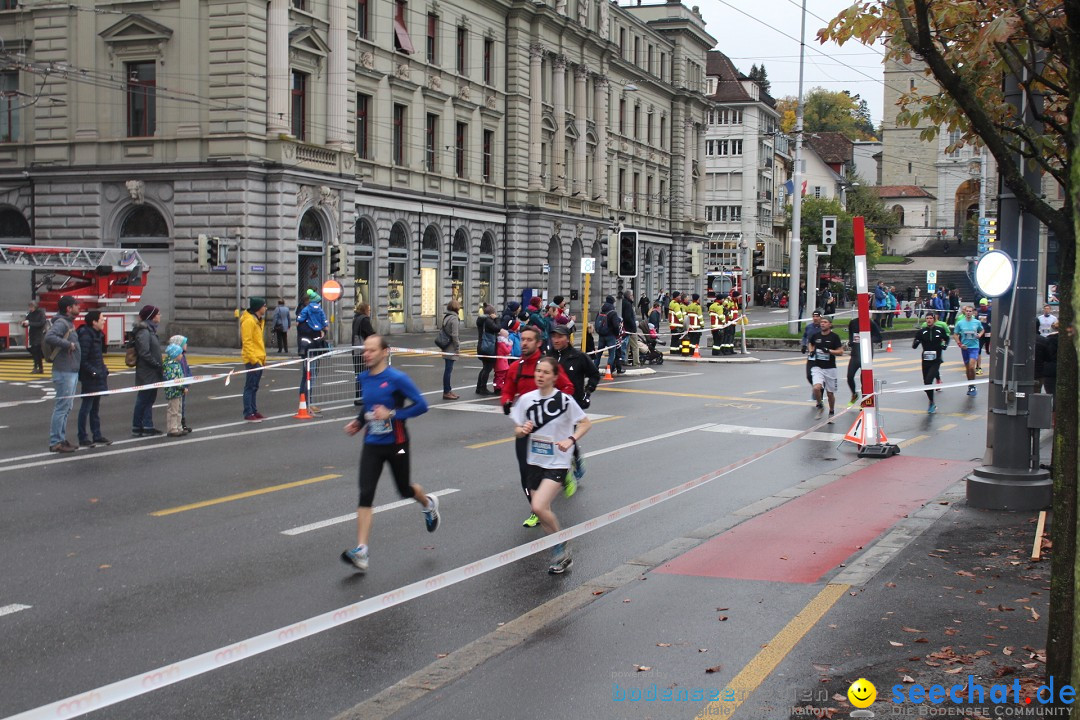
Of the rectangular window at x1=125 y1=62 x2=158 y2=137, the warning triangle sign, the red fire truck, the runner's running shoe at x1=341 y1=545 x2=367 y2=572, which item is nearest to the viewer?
the runner's running shoe at x1=341 y1=545 x2=367 y2=572

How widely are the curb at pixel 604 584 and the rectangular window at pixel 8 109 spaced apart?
34.8 meters

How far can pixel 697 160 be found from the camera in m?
82.3

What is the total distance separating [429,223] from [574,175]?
53.3ft

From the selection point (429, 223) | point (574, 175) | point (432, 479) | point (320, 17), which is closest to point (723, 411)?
point (432, 479)

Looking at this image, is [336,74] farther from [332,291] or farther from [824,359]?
[824,359]

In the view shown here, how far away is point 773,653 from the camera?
6.30 meters

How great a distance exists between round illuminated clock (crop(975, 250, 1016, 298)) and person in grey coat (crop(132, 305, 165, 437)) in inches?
423

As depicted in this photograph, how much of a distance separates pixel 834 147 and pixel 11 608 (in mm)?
119565

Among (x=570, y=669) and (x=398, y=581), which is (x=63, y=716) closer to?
(x=570, y=669)

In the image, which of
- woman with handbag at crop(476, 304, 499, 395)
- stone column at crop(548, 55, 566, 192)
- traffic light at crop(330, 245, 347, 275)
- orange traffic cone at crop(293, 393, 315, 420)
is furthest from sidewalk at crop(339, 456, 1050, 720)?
stone column at crop(548, 55, 566, 192)

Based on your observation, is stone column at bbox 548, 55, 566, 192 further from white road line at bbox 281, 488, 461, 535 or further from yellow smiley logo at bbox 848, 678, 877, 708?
yellow smiley logo at bbox 848, 678, 877, 708

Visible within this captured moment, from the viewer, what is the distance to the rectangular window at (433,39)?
47.0 meters

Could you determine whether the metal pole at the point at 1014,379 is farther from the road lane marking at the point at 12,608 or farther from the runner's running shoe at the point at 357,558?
the road lane marking at the point at 12,608

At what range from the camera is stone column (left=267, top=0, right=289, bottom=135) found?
1421 inches
